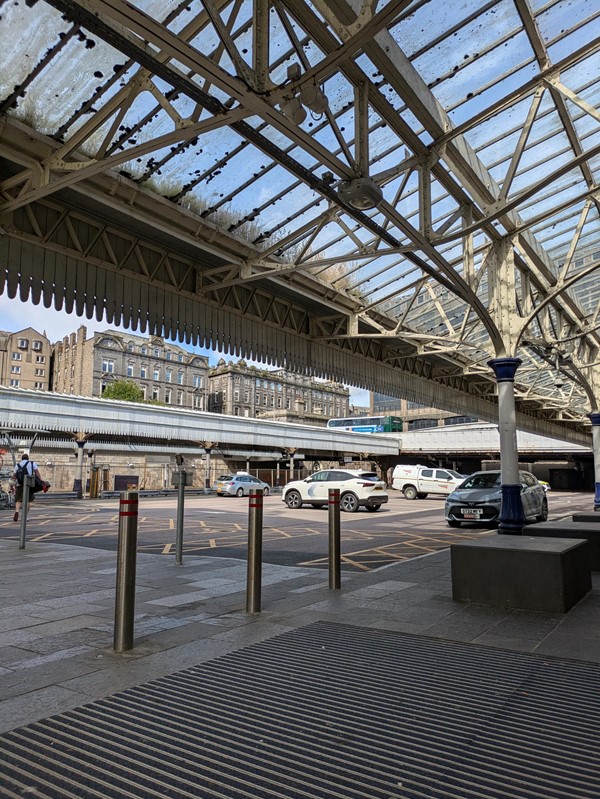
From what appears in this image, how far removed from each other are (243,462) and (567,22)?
50443mm

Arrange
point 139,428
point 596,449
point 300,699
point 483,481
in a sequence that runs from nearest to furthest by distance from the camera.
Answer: point 300,699 → point 483,481 → point 596,449 → point 139,428

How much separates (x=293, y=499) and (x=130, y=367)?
2563 inches

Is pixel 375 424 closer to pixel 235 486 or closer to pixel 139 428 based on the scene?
pixel 235 486

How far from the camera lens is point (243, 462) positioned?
55938 mm

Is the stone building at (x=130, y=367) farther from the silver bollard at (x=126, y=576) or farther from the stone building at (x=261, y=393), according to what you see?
the silver bollard at (x=126, y=576)

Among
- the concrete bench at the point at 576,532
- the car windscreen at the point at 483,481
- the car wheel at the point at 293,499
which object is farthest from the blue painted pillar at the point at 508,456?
the car wheel at the point at 293,499

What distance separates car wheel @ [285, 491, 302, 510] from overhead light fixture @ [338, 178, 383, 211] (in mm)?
16815

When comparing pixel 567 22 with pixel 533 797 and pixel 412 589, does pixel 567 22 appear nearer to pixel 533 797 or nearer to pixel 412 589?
pixel 412 589

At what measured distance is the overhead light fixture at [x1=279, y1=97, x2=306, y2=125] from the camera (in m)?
5.91

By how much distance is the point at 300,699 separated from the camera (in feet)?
11.7

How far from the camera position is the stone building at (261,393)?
95125mm

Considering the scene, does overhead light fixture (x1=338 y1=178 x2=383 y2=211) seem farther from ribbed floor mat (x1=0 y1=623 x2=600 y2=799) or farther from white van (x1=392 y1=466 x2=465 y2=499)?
white van (x1=392 y1=466 x2=465 y2=499)

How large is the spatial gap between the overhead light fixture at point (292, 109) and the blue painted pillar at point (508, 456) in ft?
24.9

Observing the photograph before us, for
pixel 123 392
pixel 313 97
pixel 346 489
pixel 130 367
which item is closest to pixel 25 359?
pixel 130 367
